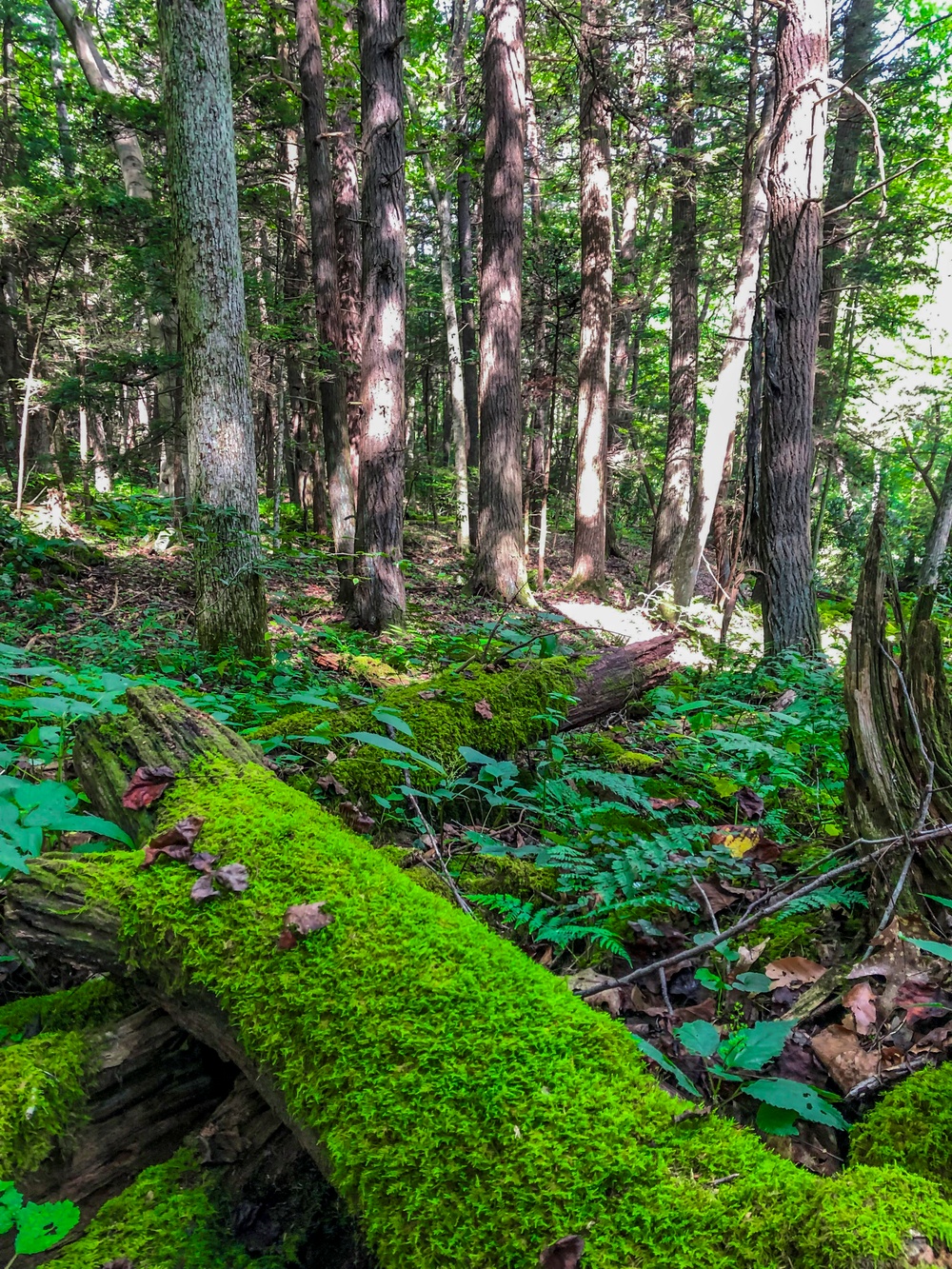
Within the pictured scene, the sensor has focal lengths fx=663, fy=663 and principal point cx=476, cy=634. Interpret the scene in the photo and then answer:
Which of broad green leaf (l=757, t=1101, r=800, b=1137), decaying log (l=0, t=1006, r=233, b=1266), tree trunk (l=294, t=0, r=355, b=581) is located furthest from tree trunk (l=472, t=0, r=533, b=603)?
broad green leaf (l=757, t=1101, r=800, b=1137)

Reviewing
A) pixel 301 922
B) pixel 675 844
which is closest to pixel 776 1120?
pixel 301 922

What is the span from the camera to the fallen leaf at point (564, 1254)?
1.03m

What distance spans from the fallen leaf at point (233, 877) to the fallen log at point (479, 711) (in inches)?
37.8

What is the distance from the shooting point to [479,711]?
147 inches

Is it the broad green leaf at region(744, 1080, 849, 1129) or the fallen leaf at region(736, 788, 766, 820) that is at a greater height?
the broad green leaf at region(744, 1080, 849, 1129)

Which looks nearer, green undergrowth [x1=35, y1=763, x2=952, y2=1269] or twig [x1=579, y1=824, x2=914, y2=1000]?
green undergrowth [x1=35, y1=763, x2=952, y2=1269]

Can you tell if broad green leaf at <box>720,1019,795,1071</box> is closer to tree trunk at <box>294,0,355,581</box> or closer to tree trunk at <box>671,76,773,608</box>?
tree trunk at <box>294,0,355,581</box>

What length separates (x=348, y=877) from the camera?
5.85 feet

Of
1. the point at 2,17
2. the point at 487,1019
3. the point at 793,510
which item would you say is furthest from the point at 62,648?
the point at 2,17

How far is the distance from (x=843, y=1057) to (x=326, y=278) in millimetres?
11746

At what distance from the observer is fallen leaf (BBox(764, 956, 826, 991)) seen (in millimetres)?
2007

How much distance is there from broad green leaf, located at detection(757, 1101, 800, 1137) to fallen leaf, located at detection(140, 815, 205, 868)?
1.54m

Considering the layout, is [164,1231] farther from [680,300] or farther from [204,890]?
[680,300]

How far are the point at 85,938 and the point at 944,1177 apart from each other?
6.74ft
